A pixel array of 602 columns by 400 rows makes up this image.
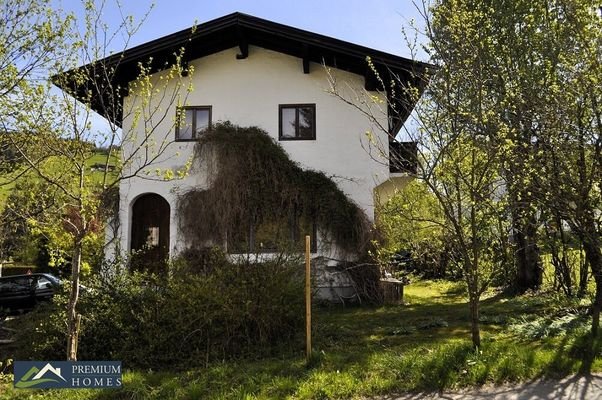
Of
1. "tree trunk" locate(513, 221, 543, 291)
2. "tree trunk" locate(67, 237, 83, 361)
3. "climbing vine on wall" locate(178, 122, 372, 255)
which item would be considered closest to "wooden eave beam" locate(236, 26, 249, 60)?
"climbing vine on wall" locate(178, 122, 372, 255)

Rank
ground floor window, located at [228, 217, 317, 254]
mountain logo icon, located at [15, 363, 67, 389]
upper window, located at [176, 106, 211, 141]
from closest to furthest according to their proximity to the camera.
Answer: mountain logo icon, located at [15, 363, 67, 389]
ground floor window, located at [228, 217, 317, 254]
upper window, located at [176, 106, 211, 141]

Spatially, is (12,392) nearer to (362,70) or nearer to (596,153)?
(596,153)

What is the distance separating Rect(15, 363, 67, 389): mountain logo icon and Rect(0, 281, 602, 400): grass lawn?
50 centimetres

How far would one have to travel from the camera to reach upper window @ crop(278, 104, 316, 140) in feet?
45.9

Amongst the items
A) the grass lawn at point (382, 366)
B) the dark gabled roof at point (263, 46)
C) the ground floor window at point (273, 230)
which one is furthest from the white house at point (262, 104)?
the grass lawn at point (382, 366)

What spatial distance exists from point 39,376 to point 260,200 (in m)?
8.07

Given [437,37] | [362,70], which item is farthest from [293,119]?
[437,37]

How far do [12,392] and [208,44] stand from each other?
10.7 metres

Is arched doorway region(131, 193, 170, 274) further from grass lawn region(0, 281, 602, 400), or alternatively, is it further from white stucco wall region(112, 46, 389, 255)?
grass lawn region(0, 281, 602, 400)

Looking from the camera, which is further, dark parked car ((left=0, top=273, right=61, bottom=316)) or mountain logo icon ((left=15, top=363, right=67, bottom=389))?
dark parked car ((left=0, top=273, right=61, bottom=316))

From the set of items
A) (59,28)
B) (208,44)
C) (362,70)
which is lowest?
(59,28)

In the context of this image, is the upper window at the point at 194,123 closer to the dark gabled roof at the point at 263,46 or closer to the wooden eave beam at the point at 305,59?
the dark gabled roof at the point at 263,46

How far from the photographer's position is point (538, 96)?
784cm

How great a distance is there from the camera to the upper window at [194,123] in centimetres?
1409
